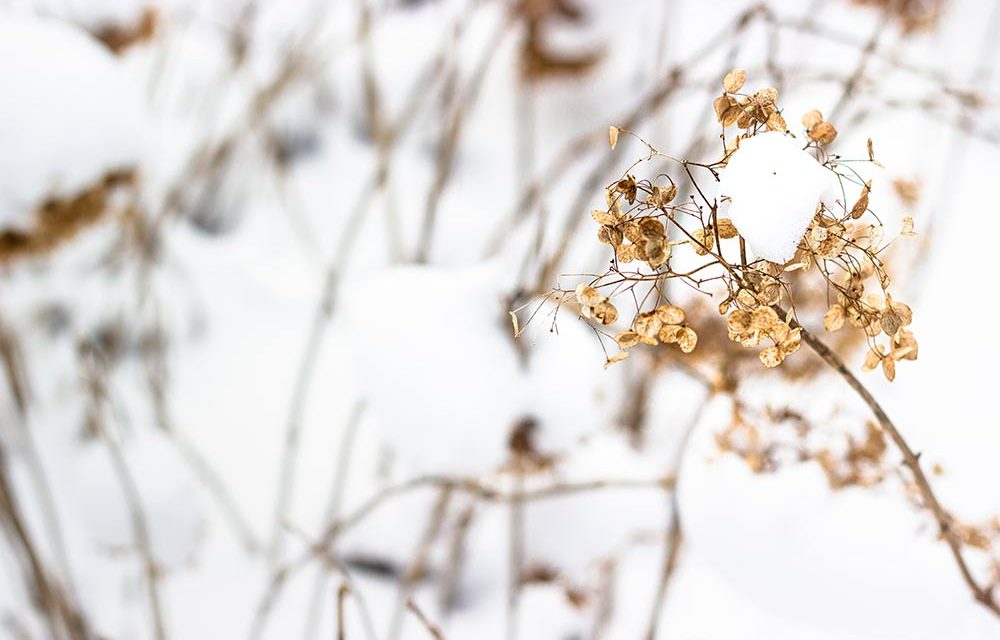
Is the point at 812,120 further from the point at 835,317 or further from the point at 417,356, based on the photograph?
the point at 417,356

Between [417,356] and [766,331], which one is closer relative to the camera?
[766,331]

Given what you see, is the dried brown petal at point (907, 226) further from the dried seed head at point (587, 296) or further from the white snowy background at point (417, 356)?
the white snowy background at point (417, 356)

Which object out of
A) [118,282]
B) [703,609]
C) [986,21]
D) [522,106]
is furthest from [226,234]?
[986,21]

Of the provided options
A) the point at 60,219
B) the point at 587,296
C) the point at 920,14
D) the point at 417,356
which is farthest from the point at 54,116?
the point at 920,14

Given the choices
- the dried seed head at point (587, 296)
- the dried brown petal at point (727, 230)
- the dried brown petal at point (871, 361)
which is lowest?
the dried seed head at point (587, 296)

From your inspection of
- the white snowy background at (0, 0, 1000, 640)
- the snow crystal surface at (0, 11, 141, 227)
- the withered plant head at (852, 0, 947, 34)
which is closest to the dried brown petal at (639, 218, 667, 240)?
the white snowy background at (0, 0, 1000, 640)

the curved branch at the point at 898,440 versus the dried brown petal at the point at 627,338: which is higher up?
the curved branch at the point at 898,440

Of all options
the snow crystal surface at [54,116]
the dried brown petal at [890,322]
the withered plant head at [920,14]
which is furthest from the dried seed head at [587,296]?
the withered plant head at [920,14]

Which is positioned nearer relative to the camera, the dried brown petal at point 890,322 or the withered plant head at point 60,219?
the dried brown petal at point 890,322
